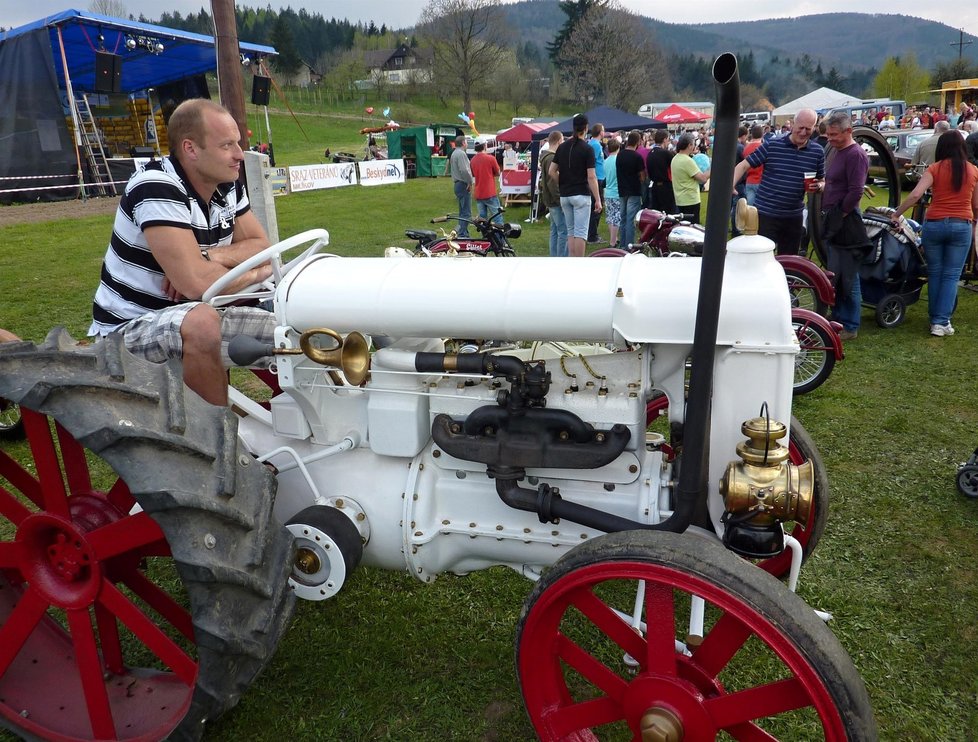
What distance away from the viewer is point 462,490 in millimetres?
2225

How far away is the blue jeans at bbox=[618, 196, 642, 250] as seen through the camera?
10594mm

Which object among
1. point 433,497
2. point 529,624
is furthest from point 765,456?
point 433,497

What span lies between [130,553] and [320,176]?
65.3 feet

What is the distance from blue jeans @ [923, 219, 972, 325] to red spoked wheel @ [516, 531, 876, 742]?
558 cm

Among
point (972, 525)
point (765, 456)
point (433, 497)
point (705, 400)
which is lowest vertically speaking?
point (972, 525)

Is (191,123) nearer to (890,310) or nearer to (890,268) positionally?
(890,268)

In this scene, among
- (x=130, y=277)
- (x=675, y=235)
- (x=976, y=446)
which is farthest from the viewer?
(x=675, y=235)

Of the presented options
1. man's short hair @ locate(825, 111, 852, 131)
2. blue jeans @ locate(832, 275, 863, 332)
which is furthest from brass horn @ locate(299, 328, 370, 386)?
blue jeans @ locate(832, 275, 863, 332)

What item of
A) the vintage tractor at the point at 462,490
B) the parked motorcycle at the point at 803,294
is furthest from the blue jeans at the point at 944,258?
the vintage tractor at the point at 462,490

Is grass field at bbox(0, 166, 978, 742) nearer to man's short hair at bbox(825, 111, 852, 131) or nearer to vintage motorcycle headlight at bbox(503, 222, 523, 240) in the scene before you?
man's short hair at bbox(825, 111, 852, 131)

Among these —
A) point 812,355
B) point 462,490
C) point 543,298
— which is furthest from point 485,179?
point 543,298

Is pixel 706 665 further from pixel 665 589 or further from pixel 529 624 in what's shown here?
pixel 529 624

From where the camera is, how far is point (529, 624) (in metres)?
1.83

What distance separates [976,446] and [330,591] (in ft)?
12.8
